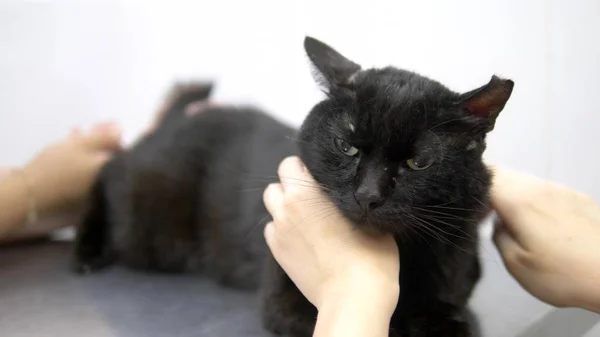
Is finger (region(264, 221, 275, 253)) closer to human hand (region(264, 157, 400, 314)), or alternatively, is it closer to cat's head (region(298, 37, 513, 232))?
human hand (region(264, 157, 400, 314))

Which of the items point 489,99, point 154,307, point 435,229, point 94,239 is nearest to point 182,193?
point 94,239

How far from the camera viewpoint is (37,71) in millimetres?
2031

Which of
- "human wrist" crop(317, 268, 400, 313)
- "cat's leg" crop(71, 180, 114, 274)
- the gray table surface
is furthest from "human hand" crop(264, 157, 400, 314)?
"cat's leg" crop(71, 180, 114, 274)

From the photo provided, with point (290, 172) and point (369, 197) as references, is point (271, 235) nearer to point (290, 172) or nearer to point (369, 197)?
point (290, 172)

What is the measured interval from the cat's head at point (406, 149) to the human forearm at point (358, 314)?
4.5 inches

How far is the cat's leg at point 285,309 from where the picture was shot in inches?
40.0

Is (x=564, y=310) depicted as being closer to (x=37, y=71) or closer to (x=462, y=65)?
(x=462, y=65)

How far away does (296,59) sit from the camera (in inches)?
66.5

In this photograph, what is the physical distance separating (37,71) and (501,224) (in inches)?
68.8

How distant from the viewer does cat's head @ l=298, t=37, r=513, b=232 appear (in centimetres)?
84

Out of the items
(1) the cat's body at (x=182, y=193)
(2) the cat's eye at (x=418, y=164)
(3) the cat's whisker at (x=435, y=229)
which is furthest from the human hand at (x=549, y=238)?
(1) the cat's body at (x=182, y=193)

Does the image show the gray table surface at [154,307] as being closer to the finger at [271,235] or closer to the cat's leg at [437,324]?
the cat's leg at [437,324]

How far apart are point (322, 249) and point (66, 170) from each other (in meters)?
0.95

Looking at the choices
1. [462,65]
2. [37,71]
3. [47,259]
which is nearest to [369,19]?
[462,65]
